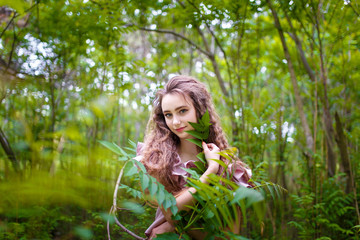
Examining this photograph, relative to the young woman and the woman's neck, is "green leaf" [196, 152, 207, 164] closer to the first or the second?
the young woman

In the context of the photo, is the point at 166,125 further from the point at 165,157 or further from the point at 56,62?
the point at 56,62

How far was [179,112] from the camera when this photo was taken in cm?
135

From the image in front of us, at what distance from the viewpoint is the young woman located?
126 cm

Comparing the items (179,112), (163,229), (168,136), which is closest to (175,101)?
(179,112)

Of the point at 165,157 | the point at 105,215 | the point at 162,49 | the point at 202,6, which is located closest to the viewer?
the point at 105,215

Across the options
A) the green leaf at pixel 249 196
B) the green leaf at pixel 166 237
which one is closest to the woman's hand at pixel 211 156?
the green leaf at pixel 166 237

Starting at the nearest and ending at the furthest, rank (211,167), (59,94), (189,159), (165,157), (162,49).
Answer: (211,167), (165,157), (189,159), (59,94), (162,49)

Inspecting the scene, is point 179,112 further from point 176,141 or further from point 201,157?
point 201,157

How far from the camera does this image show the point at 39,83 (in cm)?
160

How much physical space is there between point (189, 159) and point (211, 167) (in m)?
0.35

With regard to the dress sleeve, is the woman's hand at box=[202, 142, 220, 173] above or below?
above

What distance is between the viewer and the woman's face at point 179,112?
1.33 meters

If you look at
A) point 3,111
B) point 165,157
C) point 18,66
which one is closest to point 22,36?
point 18,66

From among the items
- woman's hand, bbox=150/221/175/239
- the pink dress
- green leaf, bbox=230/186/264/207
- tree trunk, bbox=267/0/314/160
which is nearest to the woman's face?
the pink dress
